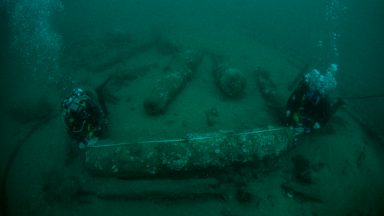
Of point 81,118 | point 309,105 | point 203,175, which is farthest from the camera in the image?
point 309,105

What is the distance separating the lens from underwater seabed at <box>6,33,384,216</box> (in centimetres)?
431

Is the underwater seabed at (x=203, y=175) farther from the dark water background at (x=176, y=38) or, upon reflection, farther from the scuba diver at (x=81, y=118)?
the dark water background at (x=176, y=38)

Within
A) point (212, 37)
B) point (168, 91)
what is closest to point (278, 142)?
point (168, 91)

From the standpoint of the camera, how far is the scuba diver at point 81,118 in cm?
471

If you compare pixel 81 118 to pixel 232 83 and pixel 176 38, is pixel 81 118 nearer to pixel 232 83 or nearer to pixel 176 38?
pixel 232 83

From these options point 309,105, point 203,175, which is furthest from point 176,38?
point 203,175

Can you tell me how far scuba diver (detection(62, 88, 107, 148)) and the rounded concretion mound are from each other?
3931mm

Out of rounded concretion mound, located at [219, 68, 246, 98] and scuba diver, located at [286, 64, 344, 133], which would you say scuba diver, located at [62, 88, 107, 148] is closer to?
rounded concretion mound, located at [219, 68, 246, 98]

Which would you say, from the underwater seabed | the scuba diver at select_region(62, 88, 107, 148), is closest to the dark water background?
the underwater seabed

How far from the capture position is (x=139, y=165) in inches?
165

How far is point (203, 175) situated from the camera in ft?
15.1

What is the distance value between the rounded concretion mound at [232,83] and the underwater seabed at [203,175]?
0.27m

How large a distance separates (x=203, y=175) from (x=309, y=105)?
3109 mm

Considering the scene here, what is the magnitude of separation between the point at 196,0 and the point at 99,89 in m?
23.1
